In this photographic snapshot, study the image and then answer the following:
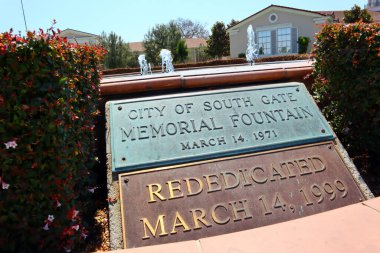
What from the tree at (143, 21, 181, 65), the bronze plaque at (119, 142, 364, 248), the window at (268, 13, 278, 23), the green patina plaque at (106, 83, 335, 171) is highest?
the tree at (143, 21, 181, 65)

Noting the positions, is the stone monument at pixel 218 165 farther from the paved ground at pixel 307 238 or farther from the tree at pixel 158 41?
the tree at pixel 158 41

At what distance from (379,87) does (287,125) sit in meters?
0.99

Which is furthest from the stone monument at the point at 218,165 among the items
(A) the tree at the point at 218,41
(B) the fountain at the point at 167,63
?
(A) the tree at the point at 218,41

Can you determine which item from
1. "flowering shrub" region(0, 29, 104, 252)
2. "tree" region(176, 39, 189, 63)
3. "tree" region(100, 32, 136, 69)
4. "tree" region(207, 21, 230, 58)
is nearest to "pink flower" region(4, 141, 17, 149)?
"flowering shrub" region(0, 29, 104, 252)

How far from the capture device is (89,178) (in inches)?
121

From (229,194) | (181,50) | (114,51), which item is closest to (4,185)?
(229,194)

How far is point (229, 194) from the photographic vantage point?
8.81 ft

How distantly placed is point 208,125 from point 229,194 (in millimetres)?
770

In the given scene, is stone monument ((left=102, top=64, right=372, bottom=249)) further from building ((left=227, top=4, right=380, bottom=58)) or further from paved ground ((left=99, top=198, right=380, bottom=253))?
building ((left=227, top=4, right=380, bottom=58))

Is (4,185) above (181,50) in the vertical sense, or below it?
below

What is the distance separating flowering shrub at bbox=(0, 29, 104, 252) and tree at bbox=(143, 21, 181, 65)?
29.0 meters

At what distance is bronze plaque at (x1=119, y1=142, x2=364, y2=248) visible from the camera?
97.5 inches

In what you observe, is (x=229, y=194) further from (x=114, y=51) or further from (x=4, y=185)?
(x=114, y=51)

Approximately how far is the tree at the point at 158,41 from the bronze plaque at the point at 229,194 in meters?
28.6
